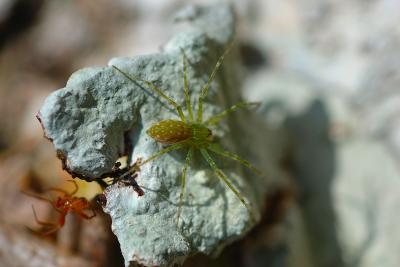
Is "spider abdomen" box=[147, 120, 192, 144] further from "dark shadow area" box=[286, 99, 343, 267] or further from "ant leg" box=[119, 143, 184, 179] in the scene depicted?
"dark shadow area" box=[286, 99, 343, 267]

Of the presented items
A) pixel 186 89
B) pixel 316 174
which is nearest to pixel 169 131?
pixel 186 89

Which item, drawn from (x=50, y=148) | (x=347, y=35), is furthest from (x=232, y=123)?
(x=50, y=148)

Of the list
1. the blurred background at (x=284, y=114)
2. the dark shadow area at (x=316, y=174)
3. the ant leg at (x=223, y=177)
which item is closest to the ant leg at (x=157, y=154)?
the ant leg at (x=223, y=177)

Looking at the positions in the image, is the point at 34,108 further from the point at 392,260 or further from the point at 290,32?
the point at 392,260

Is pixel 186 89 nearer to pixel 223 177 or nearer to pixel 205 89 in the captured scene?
pixel 205 89

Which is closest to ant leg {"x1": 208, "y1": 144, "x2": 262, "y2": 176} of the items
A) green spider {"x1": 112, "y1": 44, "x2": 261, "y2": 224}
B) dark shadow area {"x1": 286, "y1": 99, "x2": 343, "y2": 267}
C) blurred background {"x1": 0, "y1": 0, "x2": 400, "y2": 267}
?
green spider {"x1": 112, "y1": 44, "x2": 261, "y2": 224}

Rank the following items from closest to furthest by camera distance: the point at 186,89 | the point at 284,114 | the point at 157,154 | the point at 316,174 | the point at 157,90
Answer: the point at 157,154, the point at 157,90, the point at 186,89, the point at 316,174, the point at 284,114
